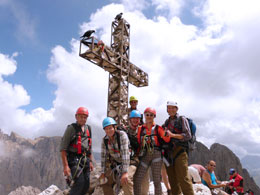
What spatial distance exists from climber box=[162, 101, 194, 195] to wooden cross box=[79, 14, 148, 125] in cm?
520

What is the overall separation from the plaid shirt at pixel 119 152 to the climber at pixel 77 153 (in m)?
0.37

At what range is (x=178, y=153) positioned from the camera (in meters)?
4.74

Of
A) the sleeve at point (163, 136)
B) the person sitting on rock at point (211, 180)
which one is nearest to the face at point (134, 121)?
the sleeve at point (163, 136)

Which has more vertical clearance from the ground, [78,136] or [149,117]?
[149,117]

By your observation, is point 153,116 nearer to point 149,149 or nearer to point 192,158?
point 149,149

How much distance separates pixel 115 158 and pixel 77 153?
831 millimetres

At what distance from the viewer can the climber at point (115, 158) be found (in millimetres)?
4043

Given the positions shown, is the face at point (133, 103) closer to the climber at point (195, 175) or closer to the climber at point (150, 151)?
the climber at point (150, 151)

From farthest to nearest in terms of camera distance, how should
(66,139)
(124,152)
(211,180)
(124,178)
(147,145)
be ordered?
1. (211,180)
2. (147,145)
3. (66,139)
4. (124,152)
5. (124,178)

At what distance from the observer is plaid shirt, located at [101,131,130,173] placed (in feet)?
13.2

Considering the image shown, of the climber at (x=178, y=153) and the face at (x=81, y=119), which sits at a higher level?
the face at (x=81, y=119)

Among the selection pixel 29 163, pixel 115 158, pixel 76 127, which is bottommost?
pixel 115 158

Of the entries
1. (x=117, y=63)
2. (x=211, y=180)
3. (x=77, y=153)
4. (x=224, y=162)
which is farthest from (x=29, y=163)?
(x=77, y=153)

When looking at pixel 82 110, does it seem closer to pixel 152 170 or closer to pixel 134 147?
pixel 134 147
